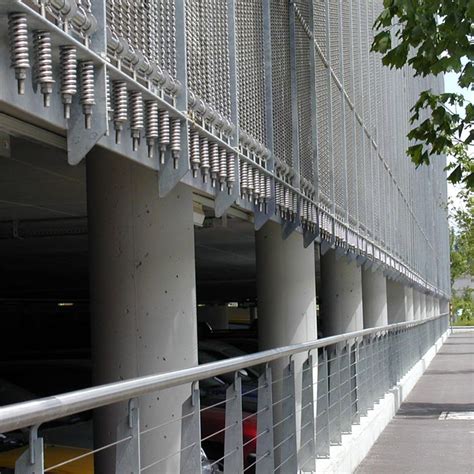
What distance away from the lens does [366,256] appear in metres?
16.9

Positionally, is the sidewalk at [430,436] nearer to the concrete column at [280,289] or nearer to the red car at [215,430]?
the red car at [215,430]

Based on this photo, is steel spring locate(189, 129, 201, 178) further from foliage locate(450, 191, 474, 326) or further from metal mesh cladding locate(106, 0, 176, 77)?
foliage locate(450, 191, 474, 326)

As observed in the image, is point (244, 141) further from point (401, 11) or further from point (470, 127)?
point (470, 127)

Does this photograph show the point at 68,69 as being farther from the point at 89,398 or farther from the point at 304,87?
the point at 304,87

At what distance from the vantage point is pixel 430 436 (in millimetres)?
13875

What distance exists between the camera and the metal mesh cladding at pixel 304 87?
1106 cm

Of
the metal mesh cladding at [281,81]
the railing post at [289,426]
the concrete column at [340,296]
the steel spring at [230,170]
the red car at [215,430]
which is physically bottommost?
the red car at [215,430]

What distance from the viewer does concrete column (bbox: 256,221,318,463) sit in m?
11.8

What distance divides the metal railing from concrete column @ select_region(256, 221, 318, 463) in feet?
1.05

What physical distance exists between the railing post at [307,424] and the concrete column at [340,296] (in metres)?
8.68

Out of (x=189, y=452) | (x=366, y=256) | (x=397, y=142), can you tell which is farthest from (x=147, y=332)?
(x=397, y=142)

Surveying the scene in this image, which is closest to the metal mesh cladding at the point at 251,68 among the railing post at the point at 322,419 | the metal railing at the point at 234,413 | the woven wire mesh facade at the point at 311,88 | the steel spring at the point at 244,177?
the woven wire mesh facade at the point at 311,88

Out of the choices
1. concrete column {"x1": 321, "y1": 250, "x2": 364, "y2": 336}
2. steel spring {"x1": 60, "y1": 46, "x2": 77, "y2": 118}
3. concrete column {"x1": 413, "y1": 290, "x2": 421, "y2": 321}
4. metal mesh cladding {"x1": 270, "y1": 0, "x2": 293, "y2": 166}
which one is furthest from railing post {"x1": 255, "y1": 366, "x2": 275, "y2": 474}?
concrete column {"x1": 413, "y1": 290, "x2": 421, "y2": 321}

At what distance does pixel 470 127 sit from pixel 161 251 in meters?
6.89
